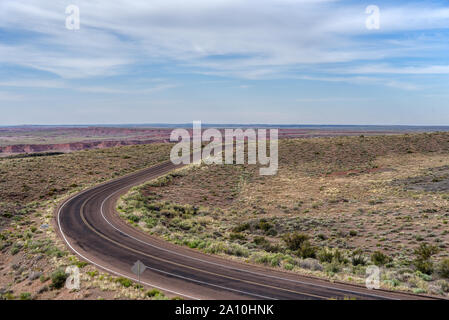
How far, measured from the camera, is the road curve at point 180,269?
1588 centimetres

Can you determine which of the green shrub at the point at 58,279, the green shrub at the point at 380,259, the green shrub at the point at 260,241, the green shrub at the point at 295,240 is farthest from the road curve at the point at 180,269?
the green shrub at the point at 295,240

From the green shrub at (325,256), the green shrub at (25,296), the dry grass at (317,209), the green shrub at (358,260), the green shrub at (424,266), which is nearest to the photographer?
the green shrub at (25,296)

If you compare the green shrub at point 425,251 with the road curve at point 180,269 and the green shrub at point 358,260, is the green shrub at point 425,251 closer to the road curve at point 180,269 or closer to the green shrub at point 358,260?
the green shrub at point 358,260

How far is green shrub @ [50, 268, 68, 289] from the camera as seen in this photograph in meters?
17.7

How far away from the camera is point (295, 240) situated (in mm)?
26375

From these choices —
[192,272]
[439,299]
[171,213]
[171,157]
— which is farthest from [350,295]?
[171,157]

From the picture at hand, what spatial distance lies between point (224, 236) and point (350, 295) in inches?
613

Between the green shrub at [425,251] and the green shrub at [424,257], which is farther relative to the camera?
the green shrub at [425,251]

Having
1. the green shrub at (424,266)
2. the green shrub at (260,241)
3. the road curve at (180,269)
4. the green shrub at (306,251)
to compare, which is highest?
the green shrub at (424,266)

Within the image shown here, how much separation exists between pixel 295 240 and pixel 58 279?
59.1 ft

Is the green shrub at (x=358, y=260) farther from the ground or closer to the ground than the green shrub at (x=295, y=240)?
farther from the ground

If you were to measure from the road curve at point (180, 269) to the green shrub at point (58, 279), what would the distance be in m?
2.39

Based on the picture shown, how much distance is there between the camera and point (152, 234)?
28078 millimetres
